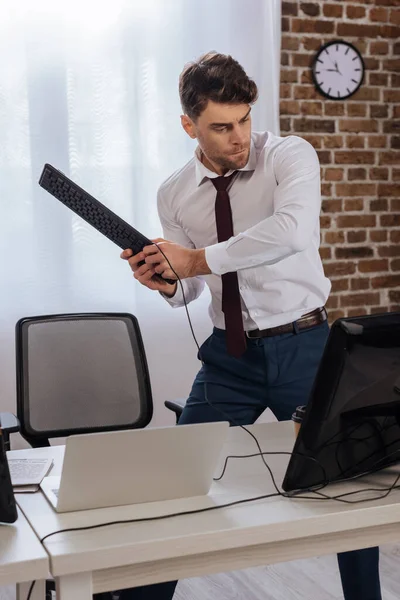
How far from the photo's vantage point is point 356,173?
4148mm

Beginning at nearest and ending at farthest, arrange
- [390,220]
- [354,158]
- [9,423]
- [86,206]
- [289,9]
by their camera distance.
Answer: [86,206] < [9,423] < [289,9] < [354,158] < [390,220]

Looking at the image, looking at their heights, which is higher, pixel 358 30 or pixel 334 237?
pixel 358 30

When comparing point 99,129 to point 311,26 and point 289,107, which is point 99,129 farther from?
point 311,26

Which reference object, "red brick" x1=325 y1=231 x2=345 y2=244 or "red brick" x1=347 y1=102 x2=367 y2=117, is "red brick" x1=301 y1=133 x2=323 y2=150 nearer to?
"red brick" x1=347 y1=102 x2=367 y2=117

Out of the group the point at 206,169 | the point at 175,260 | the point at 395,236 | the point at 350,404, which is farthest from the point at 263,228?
the point at 395,236

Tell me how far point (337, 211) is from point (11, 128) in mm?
1631

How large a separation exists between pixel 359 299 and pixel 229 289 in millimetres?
2094

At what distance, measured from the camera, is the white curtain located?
3510 millimetres

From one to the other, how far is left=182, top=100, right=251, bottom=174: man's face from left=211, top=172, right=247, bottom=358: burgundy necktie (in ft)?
0.24

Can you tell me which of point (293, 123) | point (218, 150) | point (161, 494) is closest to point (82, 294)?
point (293, 123)

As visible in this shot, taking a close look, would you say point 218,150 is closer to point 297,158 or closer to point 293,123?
point 297,158

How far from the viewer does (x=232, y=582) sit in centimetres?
273

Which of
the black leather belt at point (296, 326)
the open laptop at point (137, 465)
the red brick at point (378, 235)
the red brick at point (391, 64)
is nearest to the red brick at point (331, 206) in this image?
the red brick at point (378, 235)

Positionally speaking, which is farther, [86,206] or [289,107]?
[289,107]
